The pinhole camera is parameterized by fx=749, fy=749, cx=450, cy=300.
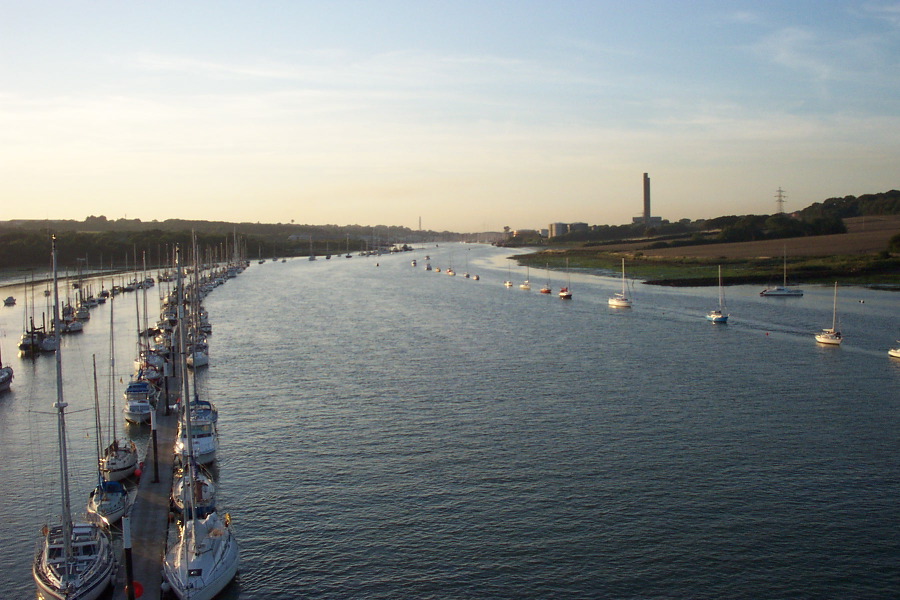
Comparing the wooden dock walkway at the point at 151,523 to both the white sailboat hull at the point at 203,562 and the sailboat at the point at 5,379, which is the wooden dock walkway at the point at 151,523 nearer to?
the white sailboat hull at the point at 203,562

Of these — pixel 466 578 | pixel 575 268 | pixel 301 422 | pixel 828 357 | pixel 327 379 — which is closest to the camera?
pixel 466 578

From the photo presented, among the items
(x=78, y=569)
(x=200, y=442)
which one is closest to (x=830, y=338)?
(x=200, y=442)

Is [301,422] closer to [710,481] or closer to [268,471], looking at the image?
[268,471]

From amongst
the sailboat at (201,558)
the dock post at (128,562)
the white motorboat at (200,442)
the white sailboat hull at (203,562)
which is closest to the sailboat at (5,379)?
the white motorboat at (200,442)

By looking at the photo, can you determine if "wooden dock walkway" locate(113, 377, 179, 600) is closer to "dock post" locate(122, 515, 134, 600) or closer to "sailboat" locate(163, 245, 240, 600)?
"sailboat" locate(163, 245, 240, 600)

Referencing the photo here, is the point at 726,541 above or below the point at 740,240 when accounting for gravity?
below

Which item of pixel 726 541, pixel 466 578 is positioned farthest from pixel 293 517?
pixel 726 541
